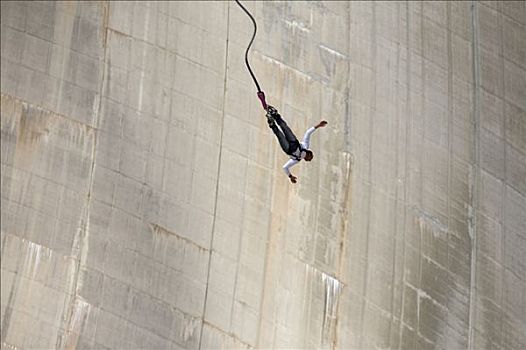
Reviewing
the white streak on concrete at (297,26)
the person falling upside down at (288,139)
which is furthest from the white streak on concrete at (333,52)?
the person falling upside down at (288,139)

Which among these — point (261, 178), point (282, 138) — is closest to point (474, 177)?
point (261, 178)

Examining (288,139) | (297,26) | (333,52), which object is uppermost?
(297,26)

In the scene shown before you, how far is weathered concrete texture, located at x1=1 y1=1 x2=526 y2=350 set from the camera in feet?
43.4

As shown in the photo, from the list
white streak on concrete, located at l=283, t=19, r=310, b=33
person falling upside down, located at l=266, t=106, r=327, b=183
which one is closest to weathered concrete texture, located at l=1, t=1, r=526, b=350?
white streak on concrete, located at l=283, t=19, r=310, b=33

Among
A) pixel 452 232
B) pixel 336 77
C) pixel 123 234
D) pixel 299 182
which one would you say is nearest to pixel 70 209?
pixel 123 234

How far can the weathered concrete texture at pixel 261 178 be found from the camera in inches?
520

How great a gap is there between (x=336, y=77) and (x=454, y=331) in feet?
11.8

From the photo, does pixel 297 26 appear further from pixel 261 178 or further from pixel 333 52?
pixel 261 178

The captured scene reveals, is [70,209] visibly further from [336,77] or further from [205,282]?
[336,77]

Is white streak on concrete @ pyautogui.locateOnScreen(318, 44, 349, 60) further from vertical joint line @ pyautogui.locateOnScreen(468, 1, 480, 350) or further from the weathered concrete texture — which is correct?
vertical joint line @ pyautogui.locateOnScreen(468, 1, 480, 350)

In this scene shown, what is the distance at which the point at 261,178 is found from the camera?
13.8 metres

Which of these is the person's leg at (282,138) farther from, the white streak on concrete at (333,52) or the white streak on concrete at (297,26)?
the white streak on concrete at (297,26)

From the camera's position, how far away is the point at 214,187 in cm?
1384

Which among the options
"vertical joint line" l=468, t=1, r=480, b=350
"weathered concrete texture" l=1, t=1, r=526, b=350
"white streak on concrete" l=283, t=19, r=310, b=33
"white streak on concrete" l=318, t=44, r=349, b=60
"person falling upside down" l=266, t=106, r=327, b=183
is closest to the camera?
"person falling upside down" l=266, t=106, r=327, b=183
